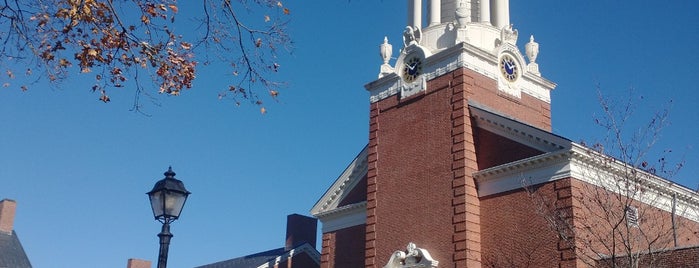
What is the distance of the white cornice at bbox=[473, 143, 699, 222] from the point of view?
2267 cm

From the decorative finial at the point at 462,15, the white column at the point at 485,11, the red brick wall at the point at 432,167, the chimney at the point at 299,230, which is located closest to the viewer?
the red brick wall at the point at 432,167

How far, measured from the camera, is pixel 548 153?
76.8 feet

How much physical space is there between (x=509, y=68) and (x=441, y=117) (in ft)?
11.7

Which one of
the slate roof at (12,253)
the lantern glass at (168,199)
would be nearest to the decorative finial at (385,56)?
the lantern glass at (168,199)

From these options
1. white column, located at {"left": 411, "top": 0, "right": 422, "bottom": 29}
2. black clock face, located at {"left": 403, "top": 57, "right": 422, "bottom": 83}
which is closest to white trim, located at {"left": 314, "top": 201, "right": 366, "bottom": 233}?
black clock face, located at {"left": 403, "top": 57, "right": 422, "bottom": 83}

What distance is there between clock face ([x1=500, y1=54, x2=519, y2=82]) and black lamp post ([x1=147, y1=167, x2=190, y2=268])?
1827 centimetres

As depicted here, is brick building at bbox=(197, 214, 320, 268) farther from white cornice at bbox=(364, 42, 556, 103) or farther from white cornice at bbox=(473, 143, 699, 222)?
white cornice at bbox=(473, 143, 699, 222)

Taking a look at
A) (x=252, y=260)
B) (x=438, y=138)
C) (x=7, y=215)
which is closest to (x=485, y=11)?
(x=438, y=138)

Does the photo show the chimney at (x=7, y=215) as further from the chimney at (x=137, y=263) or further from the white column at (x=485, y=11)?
the white column at (x=485, y=11)

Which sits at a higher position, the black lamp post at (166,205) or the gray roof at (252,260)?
the gray roof at (252,260)

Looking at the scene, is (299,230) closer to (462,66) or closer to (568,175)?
(462,66)

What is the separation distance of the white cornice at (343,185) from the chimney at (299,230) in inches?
362

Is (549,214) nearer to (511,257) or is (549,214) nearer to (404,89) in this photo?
(511,257)

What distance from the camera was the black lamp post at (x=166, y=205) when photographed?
1178 centimetres
